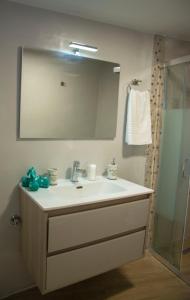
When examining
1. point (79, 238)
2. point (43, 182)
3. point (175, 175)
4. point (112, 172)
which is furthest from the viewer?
point (175, 175)

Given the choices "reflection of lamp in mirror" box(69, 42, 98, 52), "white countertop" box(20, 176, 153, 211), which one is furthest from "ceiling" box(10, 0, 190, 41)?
"white countertop" box(20, 176, 153, 211)

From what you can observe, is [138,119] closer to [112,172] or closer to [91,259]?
[112,172]

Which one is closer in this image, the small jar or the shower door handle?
the small jar

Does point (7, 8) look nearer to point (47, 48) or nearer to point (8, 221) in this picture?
point (47, 48)

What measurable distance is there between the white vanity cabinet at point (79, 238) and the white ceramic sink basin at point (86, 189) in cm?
24

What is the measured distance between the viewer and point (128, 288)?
2207mm

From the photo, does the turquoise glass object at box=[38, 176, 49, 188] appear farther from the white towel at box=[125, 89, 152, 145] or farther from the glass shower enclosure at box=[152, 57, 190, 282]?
the glass shower enclosure at box=[152, 57, 190, 282]

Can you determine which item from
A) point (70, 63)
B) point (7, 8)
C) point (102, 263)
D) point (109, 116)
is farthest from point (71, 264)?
point (7, 8)

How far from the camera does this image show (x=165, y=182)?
2.74m

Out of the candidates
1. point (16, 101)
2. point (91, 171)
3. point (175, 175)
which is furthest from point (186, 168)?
point (16, 101)

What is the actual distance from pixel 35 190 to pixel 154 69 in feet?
5.52

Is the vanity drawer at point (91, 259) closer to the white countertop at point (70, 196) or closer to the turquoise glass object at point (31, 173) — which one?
the white countertop at point (70, 196)

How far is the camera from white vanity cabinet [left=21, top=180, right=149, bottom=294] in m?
1.60

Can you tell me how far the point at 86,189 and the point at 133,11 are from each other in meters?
Answer: 1.44
